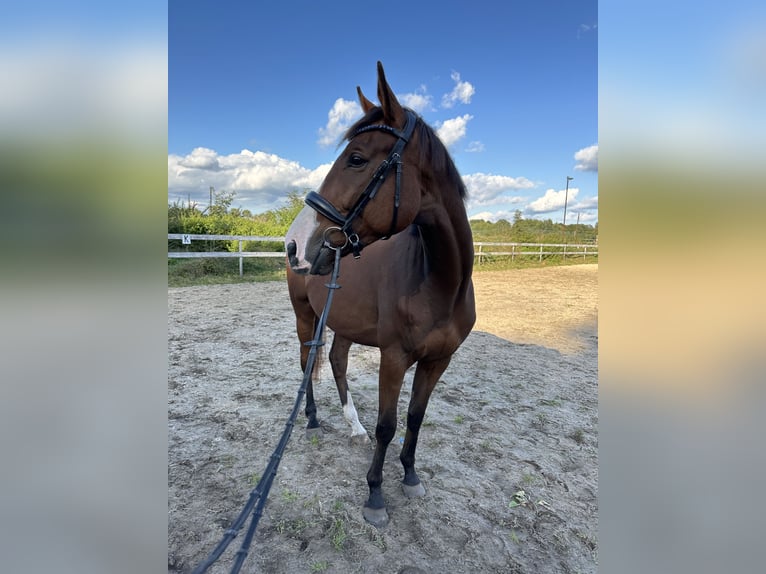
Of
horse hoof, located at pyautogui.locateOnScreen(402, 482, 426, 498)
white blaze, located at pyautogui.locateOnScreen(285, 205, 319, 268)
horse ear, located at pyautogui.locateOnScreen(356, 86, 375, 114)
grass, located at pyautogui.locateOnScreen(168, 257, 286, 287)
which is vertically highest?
horse ear, located at pyautogui.locateOnScreen(356, 86, 375, 114)

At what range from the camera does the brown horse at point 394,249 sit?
1673mm

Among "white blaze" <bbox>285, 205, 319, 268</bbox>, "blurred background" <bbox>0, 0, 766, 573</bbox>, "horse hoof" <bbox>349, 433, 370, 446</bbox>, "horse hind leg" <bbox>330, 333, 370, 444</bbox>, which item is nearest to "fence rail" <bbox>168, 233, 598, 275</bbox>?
"horse hind leg" <bbox>330, 333, 370, 444</bbox>

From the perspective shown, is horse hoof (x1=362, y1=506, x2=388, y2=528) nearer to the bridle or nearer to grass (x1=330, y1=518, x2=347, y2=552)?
grass (x1=330, y1=518, x2=347, y2=552)

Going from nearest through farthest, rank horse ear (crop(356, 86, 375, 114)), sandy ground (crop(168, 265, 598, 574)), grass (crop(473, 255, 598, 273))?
sandy ground (crop(168, 265, 598, 574))
horse ear (crop(356, 86, 375, 114))
grass (crop(473, 255, 598, 273))

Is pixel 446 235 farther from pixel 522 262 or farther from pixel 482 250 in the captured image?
pixel 522 262

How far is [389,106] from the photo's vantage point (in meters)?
1.74

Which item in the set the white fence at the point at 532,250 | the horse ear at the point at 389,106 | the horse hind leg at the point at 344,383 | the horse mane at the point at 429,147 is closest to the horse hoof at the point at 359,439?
the horse hind leg at the point at 344,383

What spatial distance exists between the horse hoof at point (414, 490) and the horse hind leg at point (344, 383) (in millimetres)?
736

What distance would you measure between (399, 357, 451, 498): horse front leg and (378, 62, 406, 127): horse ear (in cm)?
147

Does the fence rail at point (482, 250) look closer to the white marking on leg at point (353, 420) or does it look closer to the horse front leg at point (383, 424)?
the white marking on leg at point (353, 420)

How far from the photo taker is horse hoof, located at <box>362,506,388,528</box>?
2108 millimetres

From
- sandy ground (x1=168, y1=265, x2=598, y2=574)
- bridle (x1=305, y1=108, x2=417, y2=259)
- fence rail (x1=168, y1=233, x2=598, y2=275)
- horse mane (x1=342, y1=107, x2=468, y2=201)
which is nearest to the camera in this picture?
bridle (x1=305, y1=108, x2=417, y2=259)
